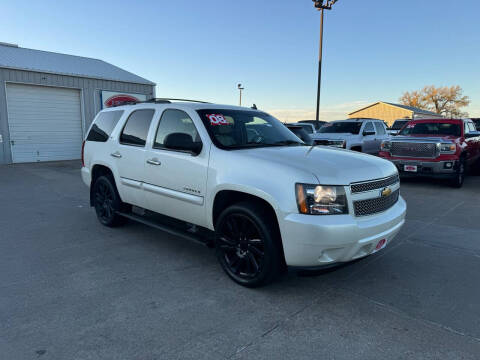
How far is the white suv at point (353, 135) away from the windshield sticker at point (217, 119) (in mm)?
7620

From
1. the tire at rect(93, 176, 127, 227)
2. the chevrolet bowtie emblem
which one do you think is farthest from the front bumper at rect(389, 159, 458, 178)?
the tire at rect(93, 176, 127, 227)

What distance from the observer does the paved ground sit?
8.34 feet

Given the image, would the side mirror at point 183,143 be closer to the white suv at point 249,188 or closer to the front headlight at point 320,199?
the white suv at point 249,188

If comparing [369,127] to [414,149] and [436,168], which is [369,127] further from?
[436,168]

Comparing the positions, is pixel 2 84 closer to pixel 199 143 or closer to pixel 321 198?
pixel 199 143

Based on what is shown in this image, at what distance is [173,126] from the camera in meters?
4.29

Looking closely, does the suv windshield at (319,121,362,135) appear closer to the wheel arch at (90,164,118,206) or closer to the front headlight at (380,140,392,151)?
the front headlight at (380,140,392,151)

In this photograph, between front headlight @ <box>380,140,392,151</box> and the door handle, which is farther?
front headlight @ <box>380,140,392,151</box>

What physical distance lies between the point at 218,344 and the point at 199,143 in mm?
2037

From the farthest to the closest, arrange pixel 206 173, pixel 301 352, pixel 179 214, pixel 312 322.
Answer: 1. pixel 179 214
2. pixel 206 173
3. pixel 312 322
4. pixel 301 352

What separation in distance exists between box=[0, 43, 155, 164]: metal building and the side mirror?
548 inches

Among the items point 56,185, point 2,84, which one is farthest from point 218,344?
point 2,84

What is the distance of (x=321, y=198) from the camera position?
9.92 feet

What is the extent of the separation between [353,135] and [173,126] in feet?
28.4
